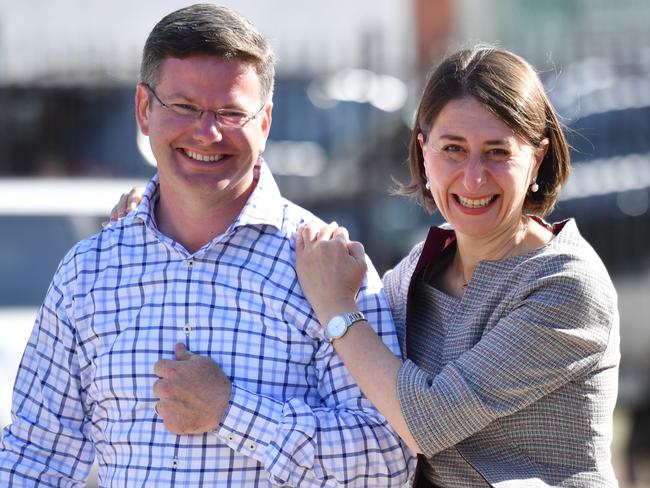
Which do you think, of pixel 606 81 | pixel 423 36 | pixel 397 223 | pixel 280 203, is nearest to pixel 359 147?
pixel 397 223

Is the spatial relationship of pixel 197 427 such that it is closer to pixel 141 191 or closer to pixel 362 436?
pixel 362 436

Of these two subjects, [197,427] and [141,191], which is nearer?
[197,427]

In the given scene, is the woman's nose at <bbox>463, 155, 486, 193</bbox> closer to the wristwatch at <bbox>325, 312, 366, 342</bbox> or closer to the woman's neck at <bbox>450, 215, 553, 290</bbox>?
the woman's neck at <bbox>450, 215, 553, 290</bbox>

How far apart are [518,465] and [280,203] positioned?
0.85m

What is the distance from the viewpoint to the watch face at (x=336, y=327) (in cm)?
272

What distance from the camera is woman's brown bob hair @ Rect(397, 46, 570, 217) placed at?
2.69 meters

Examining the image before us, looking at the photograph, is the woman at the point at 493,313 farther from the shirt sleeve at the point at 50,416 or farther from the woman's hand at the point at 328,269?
the shirt sleeve at the point at 50,416

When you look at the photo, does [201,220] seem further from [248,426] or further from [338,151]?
[338,151]

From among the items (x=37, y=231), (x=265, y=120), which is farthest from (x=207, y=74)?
(x=37, y=231)

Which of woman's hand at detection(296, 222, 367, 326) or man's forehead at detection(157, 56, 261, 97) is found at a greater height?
man's forehead at detection(157, 56, 261, 97)

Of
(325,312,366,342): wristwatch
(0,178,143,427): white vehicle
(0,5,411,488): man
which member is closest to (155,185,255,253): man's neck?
(0,5,411,488): man

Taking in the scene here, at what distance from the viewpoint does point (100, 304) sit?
2.88 meters

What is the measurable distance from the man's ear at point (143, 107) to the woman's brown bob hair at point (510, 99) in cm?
66

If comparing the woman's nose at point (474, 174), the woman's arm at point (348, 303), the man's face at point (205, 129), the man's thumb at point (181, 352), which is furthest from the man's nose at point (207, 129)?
the woman's nose at point (474, 174)
